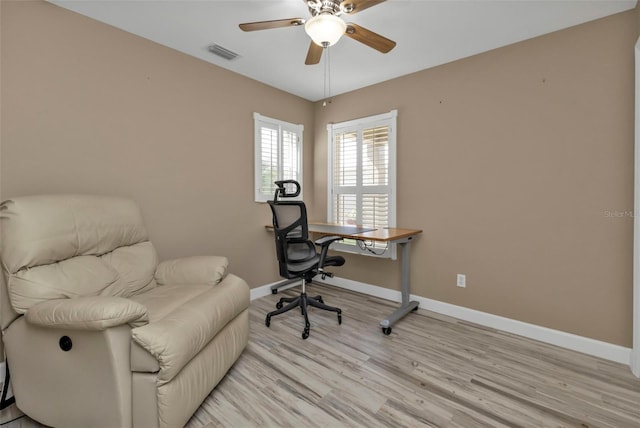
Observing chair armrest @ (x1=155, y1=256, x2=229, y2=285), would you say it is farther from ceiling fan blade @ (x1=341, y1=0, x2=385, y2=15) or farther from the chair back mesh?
ceiling fan blade @ (x1=341, y1=0, x2=385, y2=15)

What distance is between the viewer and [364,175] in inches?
139

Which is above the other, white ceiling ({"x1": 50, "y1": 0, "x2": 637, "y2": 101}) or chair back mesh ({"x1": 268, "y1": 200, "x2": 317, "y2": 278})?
white ceiling ({"x1": 50, "y1": 0, "x2": 637, "y2": 101})

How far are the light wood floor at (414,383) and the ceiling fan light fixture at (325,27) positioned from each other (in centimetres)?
211

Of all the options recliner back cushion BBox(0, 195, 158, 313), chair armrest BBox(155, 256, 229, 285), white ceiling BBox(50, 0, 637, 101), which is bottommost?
chair armrest BBox(155, 256, 229, 285)

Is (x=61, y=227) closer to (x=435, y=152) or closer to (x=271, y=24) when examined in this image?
(x=271, y=24)

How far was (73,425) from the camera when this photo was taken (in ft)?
4.57

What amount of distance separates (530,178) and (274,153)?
8.48 feet

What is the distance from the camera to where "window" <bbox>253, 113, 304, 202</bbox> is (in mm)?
3367

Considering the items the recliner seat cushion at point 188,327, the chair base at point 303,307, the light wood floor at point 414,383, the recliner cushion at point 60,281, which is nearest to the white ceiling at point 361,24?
the recliner cushion at point 60,281

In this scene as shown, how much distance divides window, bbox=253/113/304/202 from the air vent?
0.64 meters

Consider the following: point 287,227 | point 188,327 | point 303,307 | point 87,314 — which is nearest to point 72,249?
point 87,314

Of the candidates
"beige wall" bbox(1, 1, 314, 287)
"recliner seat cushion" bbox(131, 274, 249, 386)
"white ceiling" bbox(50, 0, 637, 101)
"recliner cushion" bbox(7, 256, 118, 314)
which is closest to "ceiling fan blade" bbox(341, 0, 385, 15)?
"white ceiling" bbox(50, 0, 637, 101)

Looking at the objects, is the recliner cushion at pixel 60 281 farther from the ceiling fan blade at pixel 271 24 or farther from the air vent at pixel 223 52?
the air vent at pixel 223 52

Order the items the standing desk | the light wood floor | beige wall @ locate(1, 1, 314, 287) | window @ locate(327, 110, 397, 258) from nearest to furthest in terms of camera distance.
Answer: the light wood floor → beige wall @ locate(1, 1, 314, 287) → the standing desk → window @ locate(327, 110, 397, 258)
